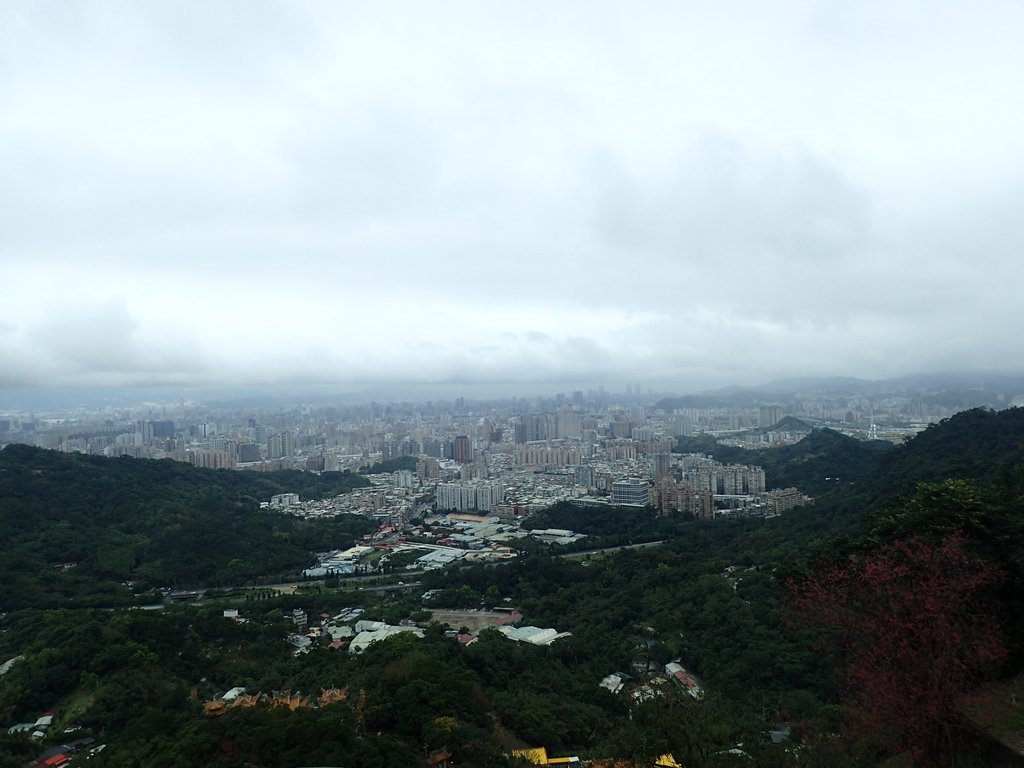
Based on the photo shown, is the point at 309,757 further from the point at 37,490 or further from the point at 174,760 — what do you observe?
the point at 37,490

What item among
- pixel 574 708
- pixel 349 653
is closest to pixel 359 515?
pixel 349 653

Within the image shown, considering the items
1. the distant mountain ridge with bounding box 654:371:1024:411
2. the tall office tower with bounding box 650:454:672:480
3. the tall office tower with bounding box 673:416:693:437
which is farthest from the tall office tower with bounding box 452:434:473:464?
the distant mountain ridge with bounding box 654:371:1024:411

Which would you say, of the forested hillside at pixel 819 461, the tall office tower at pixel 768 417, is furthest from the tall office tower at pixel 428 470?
the tall office tower at pixel 768 417

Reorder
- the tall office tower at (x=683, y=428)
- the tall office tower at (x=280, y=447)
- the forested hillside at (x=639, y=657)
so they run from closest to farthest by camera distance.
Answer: the forested hillside at (x=639, y=657), the tall office tower at (x=280, y=447), the tall office tower at (x=683, y=428)

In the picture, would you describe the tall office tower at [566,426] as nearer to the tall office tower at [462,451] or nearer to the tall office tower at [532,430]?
the tall office tower at [532,430]

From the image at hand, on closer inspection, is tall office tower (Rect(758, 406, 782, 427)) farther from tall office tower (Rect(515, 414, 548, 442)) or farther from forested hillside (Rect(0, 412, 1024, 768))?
forested hillside (Rect(0, 412, 1024, 768))

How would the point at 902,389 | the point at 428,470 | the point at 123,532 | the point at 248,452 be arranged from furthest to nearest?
the point at 902,389
the point at 248,452
the point at 428,470
the point at 123,532

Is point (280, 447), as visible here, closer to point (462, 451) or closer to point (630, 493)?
point (462, 451)

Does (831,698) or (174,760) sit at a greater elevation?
(174,760)

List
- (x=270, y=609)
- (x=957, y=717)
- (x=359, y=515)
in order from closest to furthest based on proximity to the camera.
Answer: (x=957, y=717) < (x=270, y=609) < (x=359, y=515)

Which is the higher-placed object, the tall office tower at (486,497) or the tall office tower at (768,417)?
the tall office tower at (768,417)

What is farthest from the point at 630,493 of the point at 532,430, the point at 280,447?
the point at 280,447
